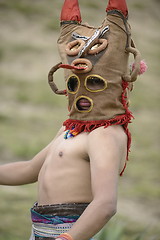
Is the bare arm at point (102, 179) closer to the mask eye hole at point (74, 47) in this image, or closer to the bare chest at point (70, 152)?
the bare chest at point (70, 152)

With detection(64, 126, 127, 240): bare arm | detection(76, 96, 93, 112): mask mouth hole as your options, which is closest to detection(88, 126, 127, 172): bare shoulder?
detection(64, 126, 127, 240): bare arm

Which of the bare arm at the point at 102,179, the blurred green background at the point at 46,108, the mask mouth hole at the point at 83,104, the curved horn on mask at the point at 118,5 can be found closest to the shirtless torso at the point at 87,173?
the bare arm at the point at 102,179

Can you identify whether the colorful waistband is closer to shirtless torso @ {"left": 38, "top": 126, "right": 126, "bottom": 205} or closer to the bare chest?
shirtless torso @ {"left": 38, "top": 126, "right": 126, "bottom": 205}

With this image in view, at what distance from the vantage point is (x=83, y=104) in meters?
2.26

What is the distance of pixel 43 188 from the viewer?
2.28m

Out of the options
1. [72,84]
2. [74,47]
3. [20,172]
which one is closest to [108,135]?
[72,84]

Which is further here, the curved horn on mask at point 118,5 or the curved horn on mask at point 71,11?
the curved horn on mask at point 71,11

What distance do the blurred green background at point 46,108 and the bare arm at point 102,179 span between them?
123 cm

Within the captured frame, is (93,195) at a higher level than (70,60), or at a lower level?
lower

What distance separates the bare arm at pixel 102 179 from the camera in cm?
198

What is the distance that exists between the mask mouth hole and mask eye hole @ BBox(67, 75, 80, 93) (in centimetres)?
5

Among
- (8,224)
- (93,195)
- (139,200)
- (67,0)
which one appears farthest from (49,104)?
(93,195)

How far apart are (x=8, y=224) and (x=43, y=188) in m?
2.10

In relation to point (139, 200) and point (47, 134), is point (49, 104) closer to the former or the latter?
point (47, 134)
